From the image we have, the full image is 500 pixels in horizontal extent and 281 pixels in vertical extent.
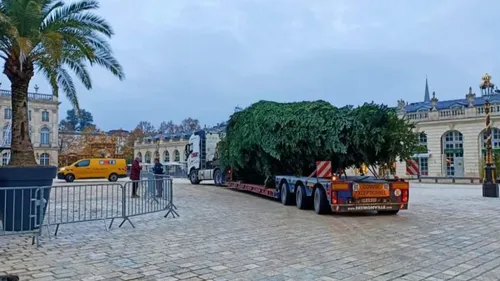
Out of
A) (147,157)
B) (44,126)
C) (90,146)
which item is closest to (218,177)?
(90,146)

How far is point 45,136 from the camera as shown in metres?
70.4

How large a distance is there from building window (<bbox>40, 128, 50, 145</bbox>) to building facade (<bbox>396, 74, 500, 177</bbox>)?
184 feet

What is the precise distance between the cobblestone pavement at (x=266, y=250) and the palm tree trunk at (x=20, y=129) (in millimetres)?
1628

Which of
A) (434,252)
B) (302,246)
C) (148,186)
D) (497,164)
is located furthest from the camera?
(497,164)

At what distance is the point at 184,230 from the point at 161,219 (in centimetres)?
179

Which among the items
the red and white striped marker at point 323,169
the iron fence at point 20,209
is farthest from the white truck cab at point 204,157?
the iron fence at point 20,209

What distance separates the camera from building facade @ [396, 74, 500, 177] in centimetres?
4231

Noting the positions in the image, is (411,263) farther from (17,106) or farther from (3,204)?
(17,106)

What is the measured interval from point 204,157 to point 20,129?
676 inches

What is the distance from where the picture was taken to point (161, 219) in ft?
34.2

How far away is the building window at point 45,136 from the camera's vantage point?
69.8 m

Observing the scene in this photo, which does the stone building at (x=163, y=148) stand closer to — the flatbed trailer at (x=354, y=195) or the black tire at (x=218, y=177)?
the black tire at (x=218, y=177)

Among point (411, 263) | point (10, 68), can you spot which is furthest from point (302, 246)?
point (10, 68)

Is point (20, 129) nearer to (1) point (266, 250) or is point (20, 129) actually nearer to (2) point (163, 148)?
(1) point (266, 250)
